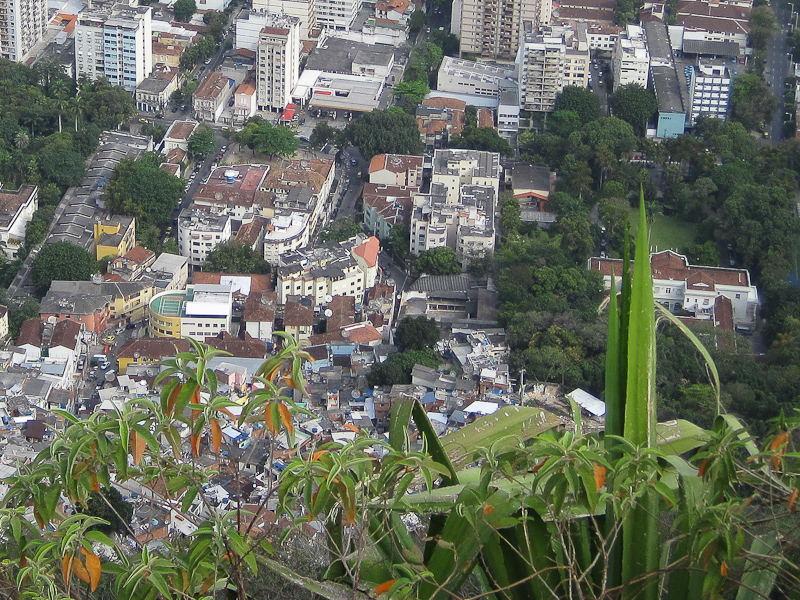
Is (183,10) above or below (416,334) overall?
above

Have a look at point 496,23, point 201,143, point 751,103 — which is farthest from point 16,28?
point 751,103

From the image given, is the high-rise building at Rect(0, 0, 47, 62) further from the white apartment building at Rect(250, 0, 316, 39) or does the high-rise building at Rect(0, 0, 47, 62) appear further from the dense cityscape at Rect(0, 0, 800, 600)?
the white apartment building at Rect(250, 0, 316, 39)

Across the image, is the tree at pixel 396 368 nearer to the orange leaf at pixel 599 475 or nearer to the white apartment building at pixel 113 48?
the white apartment building at pixel 113 48

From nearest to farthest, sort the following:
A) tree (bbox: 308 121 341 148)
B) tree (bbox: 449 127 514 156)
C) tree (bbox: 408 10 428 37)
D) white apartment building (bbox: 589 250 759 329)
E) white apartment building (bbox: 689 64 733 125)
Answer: white apartment building (bbox: 589 250 759 329) → tree (bbox: 449 127 514 156) → tree (bbox: 308 121 341 148) → white apartment building (bbox: 689 64 733 125) → tree (bbox: 408 10 428 37)

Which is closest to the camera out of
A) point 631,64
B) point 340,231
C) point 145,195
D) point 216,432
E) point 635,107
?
point 216,432

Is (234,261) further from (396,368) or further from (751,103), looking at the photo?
(751,103)

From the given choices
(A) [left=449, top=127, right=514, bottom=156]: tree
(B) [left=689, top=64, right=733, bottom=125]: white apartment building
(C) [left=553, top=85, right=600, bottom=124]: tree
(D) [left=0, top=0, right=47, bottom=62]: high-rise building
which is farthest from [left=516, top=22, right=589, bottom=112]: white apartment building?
(D) [left=0, top=0, right=47, bottom=62]: high-rise building

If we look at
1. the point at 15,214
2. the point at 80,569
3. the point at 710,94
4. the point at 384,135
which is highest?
the point at 80,569
